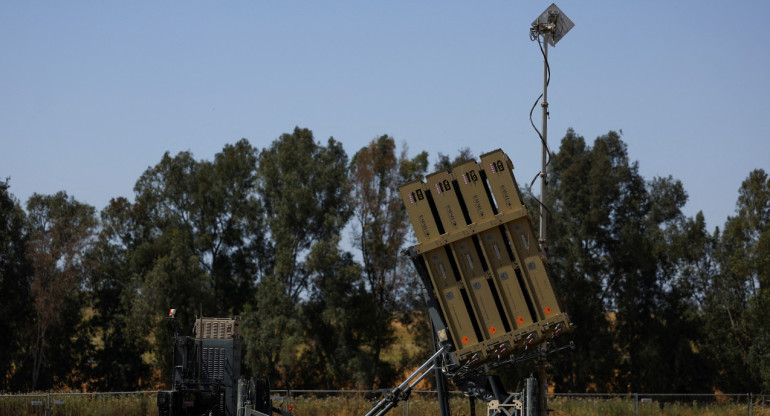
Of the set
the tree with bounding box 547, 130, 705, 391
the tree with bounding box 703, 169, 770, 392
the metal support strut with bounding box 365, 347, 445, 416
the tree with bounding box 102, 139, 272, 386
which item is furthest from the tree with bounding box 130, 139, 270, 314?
the metal support strut with bounding box 365, 347, 445, 416

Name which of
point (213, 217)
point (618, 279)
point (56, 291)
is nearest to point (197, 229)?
point (213, 217)

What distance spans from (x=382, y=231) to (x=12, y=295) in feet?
66.3

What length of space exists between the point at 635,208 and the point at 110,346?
31.3 m

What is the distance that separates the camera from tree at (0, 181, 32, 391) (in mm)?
46406

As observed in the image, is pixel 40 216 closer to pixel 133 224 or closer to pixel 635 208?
pixel 133 224

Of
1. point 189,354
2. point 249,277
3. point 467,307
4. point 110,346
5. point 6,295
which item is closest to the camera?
point 467,307

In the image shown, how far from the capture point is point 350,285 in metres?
47.4

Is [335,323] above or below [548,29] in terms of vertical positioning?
above

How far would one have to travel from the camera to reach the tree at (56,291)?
4662 cm

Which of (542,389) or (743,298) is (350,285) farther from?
(542,389)

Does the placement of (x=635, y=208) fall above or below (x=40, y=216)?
below

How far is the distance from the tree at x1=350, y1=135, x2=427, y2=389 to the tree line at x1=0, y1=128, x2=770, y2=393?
0.08 meters

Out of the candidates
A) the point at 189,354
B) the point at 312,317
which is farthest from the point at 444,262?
the point at 312,317

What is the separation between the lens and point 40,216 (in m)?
51.7
